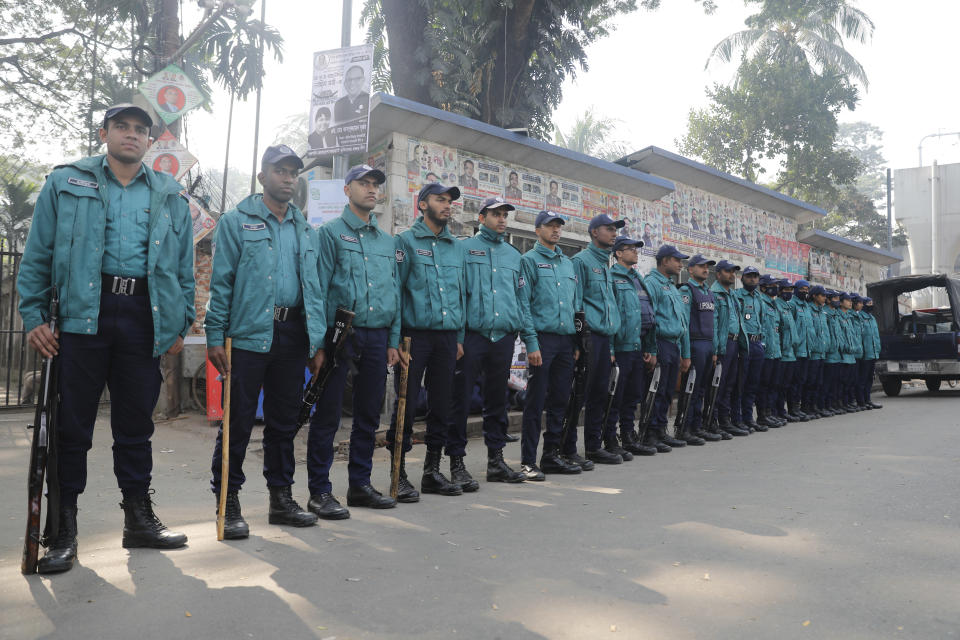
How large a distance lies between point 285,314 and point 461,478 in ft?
6.41

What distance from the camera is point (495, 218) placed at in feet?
18.7

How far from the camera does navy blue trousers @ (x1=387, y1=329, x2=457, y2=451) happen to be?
5.19m

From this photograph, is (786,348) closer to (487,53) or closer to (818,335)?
(818,335)

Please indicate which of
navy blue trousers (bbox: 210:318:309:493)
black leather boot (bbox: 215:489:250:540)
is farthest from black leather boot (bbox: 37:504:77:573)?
navy blue trousers (bbox: 210:318:309:493)

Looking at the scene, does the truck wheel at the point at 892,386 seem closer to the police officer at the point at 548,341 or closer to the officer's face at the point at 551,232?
the police officer at the point at 548,341

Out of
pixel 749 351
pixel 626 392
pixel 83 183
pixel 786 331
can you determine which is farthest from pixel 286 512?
pixel 786 331

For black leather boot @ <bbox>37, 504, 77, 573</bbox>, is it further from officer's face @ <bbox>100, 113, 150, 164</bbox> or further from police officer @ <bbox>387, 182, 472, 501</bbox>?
police officer @ <bbox>387, 182, 472, 501</bbox>

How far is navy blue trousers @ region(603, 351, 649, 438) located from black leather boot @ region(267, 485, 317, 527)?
3.64m

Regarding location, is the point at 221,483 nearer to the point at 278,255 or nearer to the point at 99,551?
the point at 99,551

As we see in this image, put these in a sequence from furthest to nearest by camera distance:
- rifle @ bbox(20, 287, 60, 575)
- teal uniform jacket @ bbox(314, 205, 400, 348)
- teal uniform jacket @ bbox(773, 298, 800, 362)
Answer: teal uniform jacket @ bbox(773, 298, 800, 362), teal uniform jacket @ bbox(314, 205, 400, 348), rifle @ bbox(20, 287, 60, 575)

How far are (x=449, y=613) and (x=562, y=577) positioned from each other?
0.64 meters

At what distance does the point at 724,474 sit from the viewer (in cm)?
603

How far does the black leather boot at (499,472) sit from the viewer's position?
571cm

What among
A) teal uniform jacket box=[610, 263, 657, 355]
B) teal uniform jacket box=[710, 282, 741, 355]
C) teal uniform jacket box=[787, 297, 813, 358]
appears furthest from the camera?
teal uniform jacket box=[787, 297, 813, 358]
